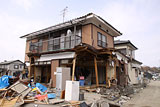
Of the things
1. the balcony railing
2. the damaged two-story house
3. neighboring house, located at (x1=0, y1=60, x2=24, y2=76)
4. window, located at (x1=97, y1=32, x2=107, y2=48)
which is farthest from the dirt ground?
neighboring house, located at (x1=0, y1=60, x2=24, y2=76)

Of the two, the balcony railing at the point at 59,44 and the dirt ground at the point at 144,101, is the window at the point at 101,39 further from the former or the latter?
the dirt ground at the point at 144,101

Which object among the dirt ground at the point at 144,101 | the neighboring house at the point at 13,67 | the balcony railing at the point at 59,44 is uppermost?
the balcony railing at the point at 59,44

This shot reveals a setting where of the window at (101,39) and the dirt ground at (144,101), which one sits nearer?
the dirt ground at (144,101)

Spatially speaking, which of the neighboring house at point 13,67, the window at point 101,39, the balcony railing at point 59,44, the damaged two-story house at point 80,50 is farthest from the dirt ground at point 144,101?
the neighboring house at point 13,67

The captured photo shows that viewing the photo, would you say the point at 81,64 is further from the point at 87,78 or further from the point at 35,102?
the point at 35,102

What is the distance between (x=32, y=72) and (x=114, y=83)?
929 cm

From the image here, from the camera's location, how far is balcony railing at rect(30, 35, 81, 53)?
10.6m

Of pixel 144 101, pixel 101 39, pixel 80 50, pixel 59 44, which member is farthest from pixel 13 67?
pixel 144 101

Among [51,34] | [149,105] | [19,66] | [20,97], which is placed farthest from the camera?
[19,66]

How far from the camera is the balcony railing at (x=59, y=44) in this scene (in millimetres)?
10648

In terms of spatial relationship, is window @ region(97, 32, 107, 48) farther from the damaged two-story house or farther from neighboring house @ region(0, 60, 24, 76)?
neighboring house @ region(0, 60, 24, 76)

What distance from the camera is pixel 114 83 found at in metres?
10.0

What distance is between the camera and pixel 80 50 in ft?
27.5

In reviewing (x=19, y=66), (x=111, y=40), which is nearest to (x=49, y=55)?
(x=111, y=40)
